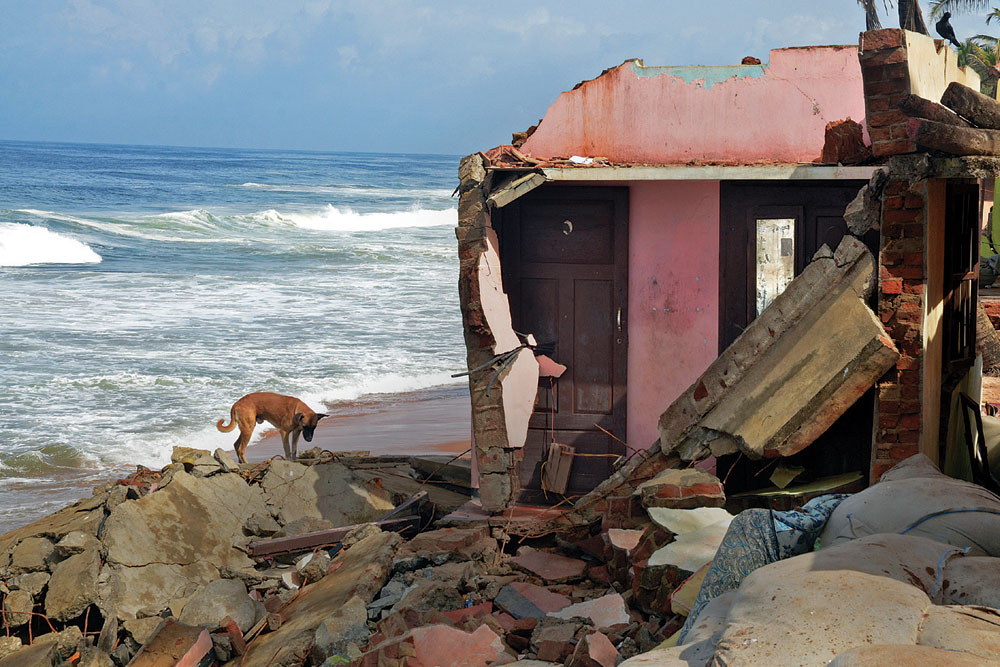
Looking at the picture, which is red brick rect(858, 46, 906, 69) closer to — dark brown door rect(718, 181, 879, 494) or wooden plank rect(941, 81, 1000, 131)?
wooden plank rect(941, 81, 1000, 131)

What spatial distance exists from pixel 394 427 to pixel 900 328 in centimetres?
825

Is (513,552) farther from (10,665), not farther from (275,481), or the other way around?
(10,665)

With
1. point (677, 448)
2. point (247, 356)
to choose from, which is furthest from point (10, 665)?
point (247, 356)

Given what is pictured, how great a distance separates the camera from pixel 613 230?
27.5 ft

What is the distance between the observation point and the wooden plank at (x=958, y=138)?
17.3 feet

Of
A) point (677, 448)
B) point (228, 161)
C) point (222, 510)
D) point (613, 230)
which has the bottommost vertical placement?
point (222, 510)

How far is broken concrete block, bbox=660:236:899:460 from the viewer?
6.36 meters

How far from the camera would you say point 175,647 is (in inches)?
240

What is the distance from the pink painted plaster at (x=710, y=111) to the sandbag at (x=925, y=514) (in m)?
3.90

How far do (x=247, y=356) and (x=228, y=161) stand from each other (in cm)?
6412

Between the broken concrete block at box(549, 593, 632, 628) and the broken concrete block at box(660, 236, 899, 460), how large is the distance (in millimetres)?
1508

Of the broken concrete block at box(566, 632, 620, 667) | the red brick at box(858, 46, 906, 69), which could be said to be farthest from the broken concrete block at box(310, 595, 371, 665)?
the red brick at box(858, 46, 906, 69)

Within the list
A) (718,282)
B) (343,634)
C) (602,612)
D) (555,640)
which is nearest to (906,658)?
(555,640)

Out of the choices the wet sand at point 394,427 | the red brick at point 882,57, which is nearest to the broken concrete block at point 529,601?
the red brick at point 882,57
